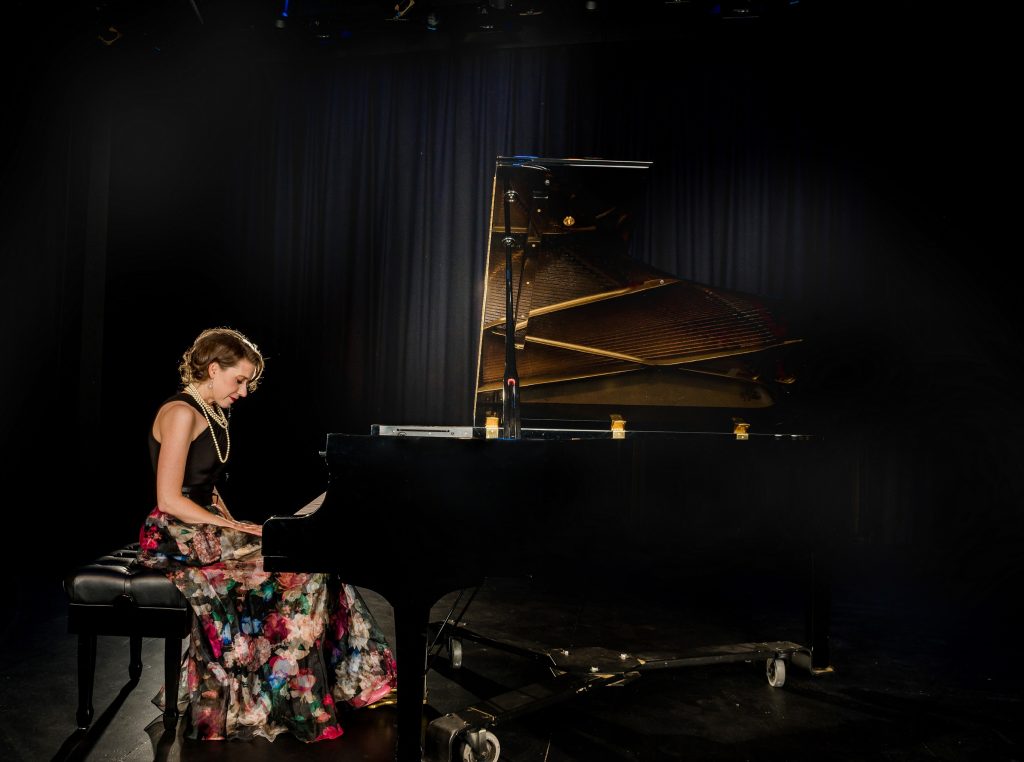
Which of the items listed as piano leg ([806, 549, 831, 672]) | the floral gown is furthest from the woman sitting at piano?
piano leg ([806, 549, 831, 672])

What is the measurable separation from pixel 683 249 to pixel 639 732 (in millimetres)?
4243

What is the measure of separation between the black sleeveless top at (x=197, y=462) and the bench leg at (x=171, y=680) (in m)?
0.43

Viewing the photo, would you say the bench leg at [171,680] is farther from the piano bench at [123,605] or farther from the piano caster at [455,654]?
the piano caster at [455,654]

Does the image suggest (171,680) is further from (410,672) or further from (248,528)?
(410,672)

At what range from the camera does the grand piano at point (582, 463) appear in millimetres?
1679

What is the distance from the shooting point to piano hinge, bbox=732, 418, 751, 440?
2395 millimetres

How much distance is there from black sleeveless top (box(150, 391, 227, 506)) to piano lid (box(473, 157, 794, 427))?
1.08m

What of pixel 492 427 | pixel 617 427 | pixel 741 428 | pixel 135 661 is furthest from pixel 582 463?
pixel 135 661

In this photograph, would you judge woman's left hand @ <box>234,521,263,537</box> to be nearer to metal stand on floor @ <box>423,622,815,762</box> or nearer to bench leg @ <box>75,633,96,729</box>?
bench leg @ <box>75,633,96,729</box>

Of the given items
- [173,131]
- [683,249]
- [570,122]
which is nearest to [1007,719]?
[683,249]

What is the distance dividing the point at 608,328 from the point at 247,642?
1.90m

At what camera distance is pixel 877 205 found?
17.5 ft

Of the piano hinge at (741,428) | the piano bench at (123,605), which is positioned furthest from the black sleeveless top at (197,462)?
the piano hinge at (741,428)

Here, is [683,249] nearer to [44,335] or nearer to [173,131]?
[173,131]
